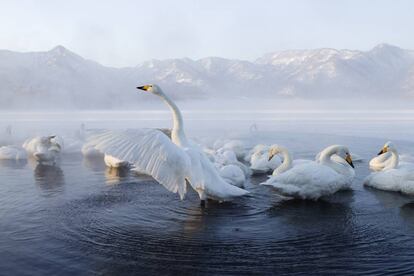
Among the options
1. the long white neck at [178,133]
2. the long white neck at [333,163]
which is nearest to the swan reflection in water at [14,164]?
the long white neck at [178,133]

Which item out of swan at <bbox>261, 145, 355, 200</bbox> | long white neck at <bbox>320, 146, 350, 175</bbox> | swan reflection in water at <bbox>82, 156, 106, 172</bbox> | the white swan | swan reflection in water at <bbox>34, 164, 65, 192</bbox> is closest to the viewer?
swan at <bbox>261, 145, 355, 200</bbox>

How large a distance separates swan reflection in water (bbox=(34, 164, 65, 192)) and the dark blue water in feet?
0.63

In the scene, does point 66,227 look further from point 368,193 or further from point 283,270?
point 368,193

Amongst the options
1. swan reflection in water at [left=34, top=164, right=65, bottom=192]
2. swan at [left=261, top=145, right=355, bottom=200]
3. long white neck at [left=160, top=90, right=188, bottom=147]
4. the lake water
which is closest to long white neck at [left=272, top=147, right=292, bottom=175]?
the lake water

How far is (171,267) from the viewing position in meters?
5.73

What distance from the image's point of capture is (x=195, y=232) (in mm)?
7258

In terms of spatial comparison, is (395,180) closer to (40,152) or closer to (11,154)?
(40,152)

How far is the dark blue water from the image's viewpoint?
5.83 meters

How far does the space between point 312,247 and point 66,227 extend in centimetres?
407

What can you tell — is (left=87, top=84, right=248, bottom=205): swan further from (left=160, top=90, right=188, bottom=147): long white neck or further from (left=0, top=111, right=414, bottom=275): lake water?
(left=160, top=90, right=188, bottom=147): long white neck

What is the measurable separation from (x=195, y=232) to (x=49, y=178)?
6.92 m

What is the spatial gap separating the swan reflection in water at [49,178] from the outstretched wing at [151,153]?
3.90 m

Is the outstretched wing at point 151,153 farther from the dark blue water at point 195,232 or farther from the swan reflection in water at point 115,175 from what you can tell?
the swan reflection in water at point 115,175

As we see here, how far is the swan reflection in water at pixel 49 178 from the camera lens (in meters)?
11.2
